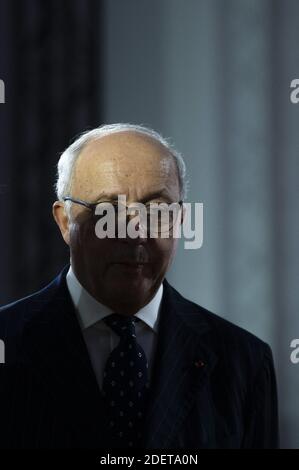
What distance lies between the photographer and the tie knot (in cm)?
93

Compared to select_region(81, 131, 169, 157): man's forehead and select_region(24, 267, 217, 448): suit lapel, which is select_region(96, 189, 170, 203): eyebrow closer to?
select_region(81, 131, 169, 157): man's forehead

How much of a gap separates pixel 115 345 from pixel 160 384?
7 centimetres

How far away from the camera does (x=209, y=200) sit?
5.88ft

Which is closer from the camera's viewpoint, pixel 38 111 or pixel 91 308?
Result: pixel 91 308

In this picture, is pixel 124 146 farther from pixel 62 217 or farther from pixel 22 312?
pixel 22 312

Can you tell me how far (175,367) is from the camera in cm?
94

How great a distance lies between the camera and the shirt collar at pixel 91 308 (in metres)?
0.94

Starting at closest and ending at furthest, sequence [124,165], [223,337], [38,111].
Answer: [124,165], [223,337], [38,111]

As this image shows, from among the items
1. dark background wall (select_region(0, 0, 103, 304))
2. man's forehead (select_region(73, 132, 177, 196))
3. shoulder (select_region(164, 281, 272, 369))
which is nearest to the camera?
man's forehead (select_region(73, 132, 177, 196))

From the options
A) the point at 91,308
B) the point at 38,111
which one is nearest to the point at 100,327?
the point at 91,308

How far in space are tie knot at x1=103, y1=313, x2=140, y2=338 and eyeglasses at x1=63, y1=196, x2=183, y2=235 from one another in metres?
0.11

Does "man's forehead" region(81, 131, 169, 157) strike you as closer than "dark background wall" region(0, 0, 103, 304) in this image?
Yes

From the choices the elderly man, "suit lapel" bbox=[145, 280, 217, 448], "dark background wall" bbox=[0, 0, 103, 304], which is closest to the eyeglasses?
the elderly man
